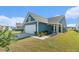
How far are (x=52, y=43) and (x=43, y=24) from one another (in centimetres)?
26

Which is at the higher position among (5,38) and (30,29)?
(30,29)

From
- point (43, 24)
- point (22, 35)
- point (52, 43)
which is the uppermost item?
point (43, 24)

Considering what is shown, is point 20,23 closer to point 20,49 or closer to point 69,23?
point 20,49

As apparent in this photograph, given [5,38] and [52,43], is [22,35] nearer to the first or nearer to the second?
[5,38]

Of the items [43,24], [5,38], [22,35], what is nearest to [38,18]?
[43,24]

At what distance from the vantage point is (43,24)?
2.53 metres

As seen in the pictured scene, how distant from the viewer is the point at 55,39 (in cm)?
252

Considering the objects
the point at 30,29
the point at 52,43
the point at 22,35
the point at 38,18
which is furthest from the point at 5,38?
the point at 52,43

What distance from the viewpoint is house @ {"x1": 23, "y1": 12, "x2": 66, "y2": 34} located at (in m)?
2.51

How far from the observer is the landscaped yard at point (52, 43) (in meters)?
2.48
